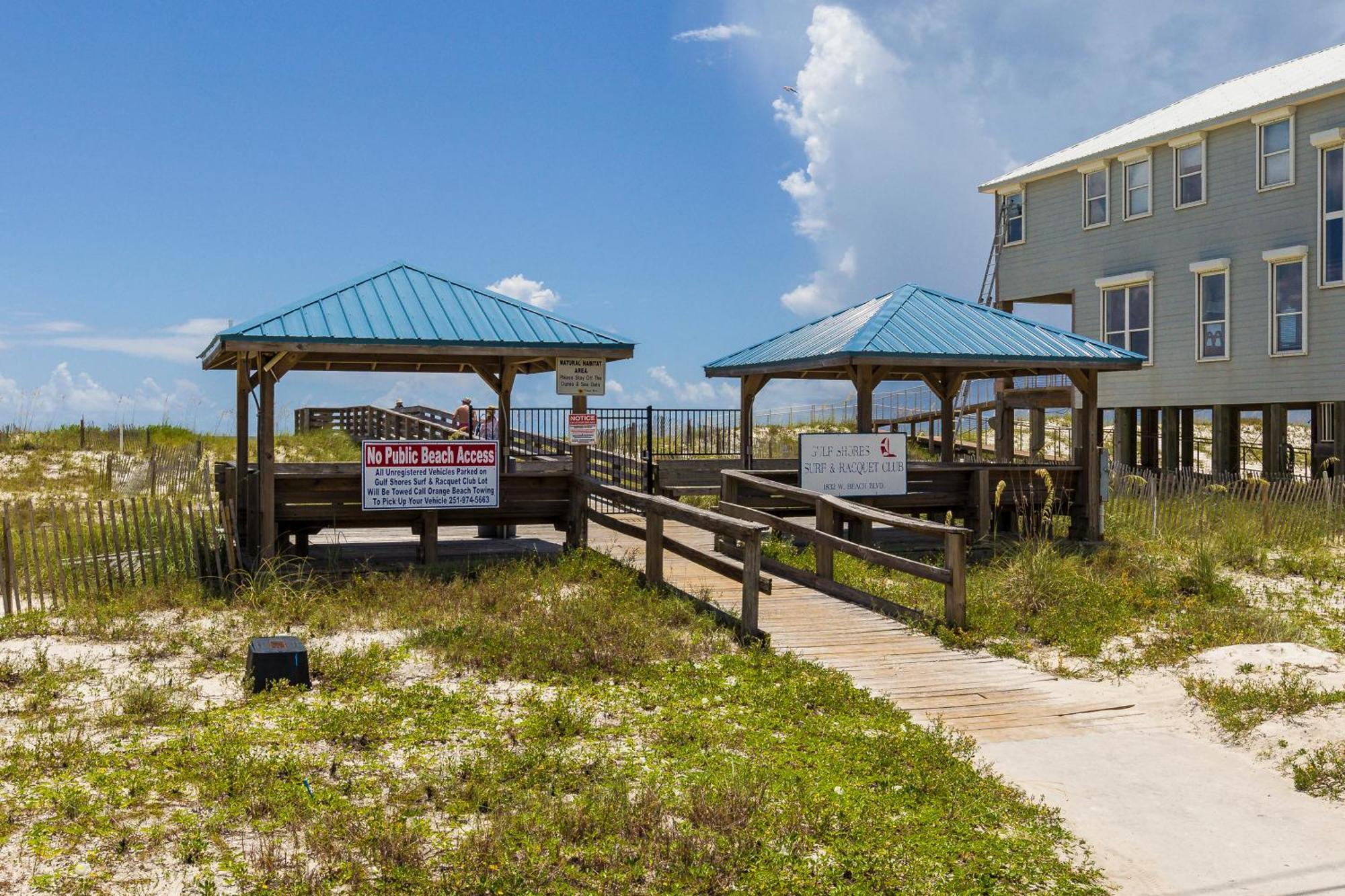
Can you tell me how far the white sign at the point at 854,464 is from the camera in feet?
53.6

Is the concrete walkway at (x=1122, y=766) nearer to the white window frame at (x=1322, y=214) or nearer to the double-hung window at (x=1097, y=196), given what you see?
the white window frame at (x=1322, y=214)

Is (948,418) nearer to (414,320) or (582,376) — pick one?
(582,376)

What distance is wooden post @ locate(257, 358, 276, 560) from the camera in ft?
47.1

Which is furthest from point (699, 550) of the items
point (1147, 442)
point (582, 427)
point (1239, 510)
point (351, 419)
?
point (351, 419)

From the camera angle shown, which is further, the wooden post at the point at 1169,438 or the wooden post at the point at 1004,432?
the wooden post at the point at 1169,438

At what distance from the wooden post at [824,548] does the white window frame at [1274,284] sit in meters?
17.5

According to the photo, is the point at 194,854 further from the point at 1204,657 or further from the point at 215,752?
the point at 1204,657

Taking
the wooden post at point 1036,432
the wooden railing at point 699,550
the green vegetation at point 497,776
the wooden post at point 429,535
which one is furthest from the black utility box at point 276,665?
the wooden post at point 1036,432

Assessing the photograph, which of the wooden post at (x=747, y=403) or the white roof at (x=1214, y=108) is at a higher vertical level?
the white roof at (x=1214, y=108)

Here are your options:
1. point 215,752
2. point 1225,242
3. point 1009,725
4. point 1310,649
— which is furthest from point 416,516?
point 1225,242

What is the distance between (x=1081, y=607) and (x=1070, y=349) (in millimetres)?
7520

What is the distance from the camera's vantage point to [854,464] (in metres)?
16.6

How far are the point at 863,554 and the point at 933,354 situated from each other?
619 cm

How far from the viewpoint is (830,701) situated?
842cm
